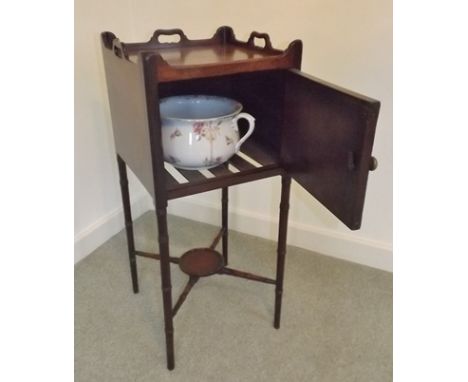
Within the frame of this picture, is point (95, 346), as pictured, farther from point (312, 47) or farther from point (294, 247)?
point (312, 47)

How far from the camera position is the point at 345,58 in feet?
4.22

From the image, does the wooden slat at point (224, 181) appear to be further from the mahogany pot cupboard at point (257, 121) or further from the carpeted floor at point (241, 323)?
the carpeted floor at point (241, 323)

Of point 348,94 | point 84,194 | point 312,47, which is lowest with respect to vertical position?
point 84,194

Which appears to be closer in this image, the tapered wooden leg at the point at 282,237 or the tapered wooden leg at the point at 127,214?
the tapered wooden leg at the point at 282,237

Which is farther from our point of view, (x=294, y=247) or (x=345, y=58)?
(x=294, y=247)

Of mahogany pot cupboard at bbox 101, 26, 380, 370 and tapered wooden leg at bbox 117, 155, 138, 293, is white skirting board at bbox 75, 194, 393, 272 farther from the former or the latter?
mahogany pot cupboard at bbox 101, 26, 380, 370

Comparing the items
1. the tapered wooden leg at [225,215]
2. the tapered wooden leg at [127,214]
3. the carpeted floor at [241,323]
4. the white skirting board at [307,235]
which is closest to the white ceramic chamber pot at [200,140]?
the tapered wooden leg at [127,214]

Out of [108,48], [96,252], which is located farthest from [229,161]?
[96,252]

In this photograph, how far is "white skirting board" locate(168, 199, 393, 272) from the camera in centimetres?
153

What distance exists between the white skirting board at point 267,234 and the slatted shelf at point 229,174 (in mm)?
664

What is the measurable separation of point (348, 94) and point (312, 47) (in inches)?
28.4

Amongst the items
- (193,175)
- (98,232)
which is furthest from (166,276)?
(98,232)

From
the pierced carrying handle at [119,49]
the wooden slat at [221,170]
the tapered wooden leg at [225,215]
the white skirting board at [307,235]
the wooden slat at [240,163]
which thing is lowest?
the white skirting board at [307,235]

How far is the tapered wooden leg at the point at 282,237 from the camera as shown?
3.49 feet
